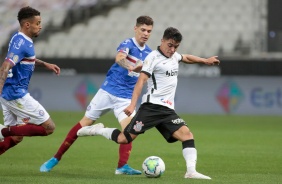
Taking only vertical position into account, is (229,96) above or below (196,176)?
above

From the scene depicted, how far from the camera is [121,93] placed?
1074 centimetres

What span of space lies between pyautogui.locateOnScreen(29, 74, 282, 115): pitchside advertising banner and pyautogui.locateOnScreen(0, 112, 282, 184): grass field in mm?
5560

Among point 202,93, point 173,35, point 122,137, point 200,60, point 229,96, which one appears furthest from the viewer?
point 202,93

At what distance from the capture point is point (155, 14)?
29875mm

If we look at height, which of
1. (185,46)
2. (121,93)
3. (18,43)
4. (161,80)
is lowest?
(121,93)

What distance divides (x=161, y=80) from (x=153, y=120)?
527 millimetres

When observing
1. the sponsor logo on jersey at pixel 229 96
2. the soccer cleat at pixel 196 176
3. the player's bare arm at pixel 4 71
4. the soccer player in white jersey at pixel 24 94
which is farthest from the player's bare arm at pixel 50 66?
the sponsor logo on jersey at pixel 229 96

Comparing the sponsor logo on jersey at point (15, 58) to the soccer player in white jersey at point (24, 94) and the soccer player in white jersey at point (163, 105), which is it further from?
the soccer player in white jersey at point (163, 105)

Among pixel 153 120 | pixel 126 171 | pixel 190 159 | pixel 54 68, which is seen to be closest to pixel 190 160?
pixel 190 159

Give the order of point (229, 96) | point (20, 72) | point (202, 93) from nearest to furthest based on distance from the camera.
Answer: point (20, 72)
point (229, 96)
point (202, 93)

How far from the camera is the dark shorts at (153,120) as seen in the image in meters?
9.54

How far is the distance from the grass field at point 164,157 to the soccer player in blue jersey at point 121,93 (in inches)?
11.4

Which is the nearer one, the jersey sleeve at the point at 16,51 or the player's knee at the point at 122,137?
the jersey sleeve at the point at 16,51

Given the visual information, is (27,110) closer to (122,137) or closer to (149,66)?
(122,137)
